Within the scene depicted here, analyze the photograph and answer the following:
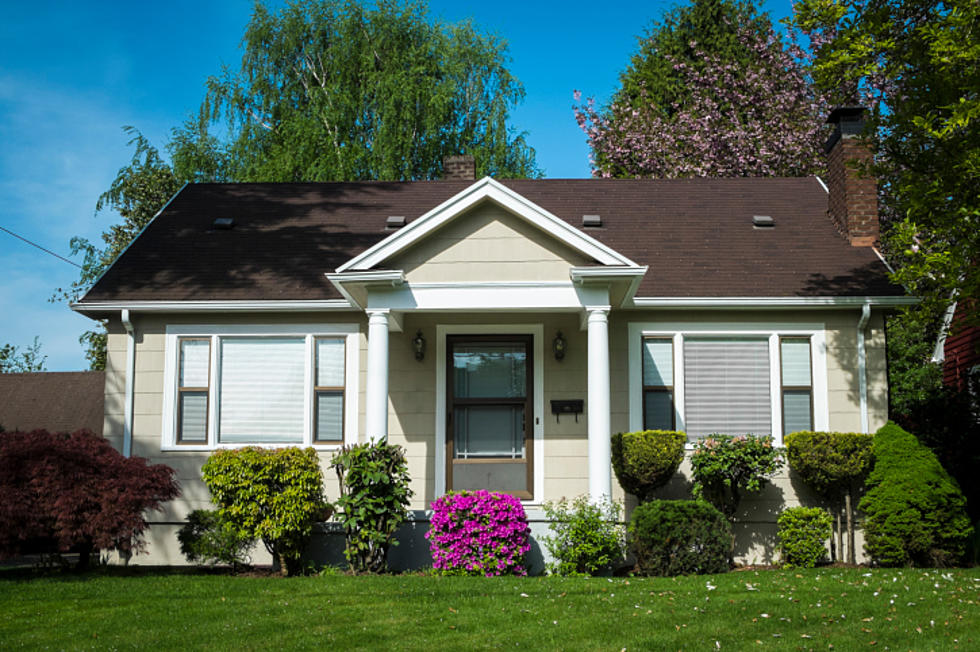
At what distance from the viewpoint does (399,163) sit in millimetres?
24562

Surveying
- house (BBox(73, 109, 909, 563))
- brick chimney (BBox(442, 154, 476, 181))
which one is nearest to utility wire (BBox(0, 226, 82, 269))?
house (BBox(73, 109, 909, 563))

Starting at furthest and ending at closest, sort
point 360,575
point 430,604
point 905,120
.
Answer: point 905,120, point 360,575, point 430,604

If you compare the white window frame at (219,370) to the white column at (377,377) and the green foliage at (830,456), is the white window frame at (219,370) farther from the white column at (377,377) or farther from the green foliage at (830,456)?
the green foliage at (830,456)

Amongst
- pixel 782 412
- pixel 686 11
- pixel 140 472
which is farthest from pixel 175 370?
pixel 686 11

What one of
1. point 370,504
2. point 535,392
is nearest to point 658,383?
point 535,392

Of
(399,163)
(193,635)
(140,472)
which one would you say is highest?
(399,163)

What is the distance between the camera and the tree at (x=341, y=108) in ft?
79.2

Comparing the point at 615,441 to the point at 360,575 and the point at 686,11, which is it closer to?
the point at 360,575

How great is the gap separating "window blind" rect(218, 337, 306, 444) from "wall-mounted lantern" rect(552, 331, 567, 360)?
3433 mm

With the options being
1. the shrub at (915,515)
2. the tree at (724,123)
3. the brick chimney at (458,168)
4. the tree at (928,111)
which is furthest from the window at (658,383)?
the tree at (724,123)

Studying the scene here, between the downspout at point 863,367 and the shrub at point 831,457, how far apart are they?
2.27ft

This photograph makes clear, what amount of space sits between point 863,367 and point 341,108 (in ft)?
56.7

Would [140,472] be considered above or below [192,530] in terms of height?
above

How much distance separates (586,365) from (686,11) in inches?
817
